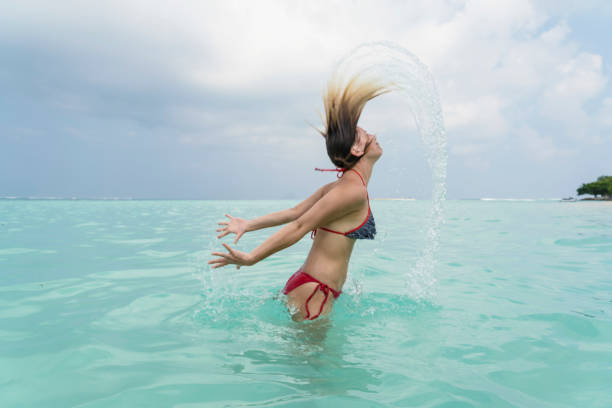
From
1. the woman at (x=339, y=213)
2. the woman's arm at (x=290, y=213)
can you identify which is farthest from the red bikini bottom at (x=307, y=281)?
the woman's arm at (x=290, y=213)

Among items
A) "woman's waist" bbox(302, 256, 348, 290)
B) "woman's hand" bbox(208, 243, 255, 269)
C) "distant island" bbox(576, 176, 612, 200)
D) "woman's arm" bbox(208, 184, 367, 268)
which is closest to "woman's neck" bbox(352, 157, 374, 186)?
"woman's arm" bbox(208, 184, 367, 268)

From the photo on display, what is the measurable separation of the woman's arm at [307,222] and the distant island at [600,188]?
268ft

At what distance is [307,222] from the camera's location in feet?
10.5

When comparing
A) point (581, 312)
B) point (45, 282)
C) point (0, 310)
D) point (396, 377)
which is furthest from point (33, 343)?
point (581, 312)

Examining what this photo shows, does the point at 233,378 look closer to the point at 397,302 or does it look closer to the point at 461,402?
the point at 461,402

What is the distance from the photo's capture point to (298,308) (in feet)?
11.9

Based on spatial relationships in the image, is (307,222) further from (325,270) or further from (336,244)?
(325,270)

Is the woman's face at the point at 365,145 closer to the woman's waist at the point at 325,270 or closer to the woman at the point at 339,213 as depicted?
the woman at the point at 339,213

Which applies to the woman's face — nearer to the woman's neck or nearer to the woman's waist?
the woman's neck

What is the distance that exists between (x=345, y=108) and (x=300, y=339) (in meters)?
2.04

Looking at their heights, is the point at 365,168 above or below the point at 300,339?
above

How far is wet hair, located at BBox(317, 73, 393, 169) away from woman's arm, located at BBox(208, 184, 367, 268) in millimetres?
377

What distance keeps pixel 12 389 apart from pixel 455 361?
326cm

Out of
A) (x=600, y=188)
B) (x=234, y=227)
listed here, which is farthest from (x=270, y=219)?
(x=600, y=188)
